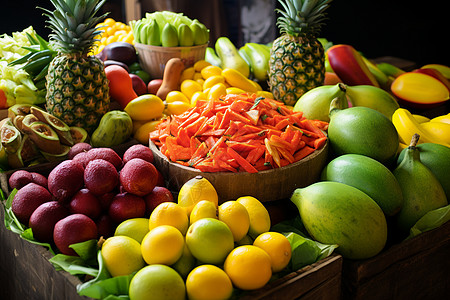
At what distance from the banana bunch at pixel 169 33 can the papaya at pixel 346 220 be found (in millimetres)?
1546

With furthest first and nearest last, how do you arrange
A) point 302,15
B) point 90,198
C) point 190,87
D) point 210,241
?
point 190,87, point 302,15, point 90,198, point 210,241

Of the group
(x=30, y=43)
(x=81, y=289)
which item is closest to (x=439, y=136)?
(x=81, y=289)

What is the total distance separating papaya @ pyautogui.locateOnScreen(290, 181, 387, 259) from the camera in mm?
1296

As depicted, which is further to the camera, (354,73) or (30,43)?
(354,73)

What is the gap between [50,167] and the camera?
1.68 metres

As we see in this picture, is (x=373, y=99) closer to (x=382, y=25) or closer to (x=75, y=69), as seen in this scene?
(x=75, y=69)

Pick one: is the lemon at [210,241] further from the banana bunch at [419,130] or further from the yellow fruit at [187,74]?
the yellow fruit at [187,74]

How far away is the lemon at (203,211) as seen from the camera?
4.00ft

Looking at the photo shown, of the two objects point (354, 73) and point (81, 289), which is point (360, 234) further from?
point (354, 73)

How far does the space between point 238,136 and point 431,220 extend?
74cm

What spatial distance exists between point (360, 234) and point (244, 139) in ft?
1.73

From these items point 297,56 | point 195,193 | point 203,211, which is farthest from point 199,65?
point 203,211

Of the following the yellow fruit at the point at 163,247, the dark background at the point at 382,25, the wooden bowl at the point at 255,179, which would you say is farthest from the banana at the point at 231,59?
the dark background at the point at 382,25

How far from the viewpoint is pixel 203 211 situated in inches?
48.1
